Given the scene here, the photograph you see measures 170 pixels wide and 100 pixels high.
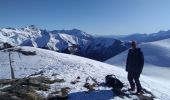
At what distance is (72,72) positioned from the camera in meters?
26.8

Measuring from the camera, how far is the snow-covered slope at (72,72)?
1993cm

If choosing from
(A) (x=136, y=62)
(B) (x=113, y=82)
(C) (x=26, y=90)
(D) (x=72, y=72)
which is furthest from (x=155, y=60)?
(C) (x=26, y=90)

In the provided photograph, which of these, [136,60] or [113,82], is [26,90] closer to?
[113,82]

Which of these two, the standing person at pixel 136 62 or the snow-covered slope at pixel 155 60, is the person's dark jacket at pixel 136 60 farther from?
the snow-covered slope at pixel 155 60

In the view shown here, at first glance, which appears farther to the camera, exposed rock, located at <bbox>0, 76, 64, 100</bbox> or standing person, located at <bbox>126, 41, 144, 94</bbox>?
standing person, located at <bbox>126, 41, 144, 94</bbox>

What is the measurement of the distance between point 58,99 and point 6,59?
2412cm

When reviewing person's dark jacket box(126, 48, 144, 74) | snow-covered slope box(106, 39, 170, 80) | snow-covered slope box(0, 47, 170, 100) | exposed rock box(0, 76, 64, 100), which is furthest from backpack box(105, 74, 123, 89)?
snow-covered slope box(106, 39, 170, 80)

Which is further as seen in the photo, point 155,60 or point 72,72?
point 155,60

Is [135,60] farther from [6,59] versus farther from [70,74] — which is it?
[6,59]

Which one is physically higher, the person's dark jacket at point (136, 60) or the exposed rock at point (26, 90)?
the person's dark jacket at point (136, 60)

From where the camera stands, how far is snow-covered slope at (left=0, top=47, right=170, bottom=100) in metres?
19.9

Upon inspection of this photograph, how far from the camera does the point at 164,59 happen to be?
197 feet

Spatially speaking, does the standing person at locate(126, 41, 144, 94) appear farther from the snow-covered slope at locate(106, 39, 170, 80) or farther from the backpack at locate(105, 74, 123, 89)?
Answer: the snow-covered slope at locate(106, 39, 170, 80)

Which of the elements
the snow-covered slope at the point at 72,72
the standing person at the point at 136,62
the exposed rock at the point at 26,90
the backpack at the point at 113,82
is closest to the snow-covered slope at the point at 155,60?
the snow-covered slope at the point at 72,72
